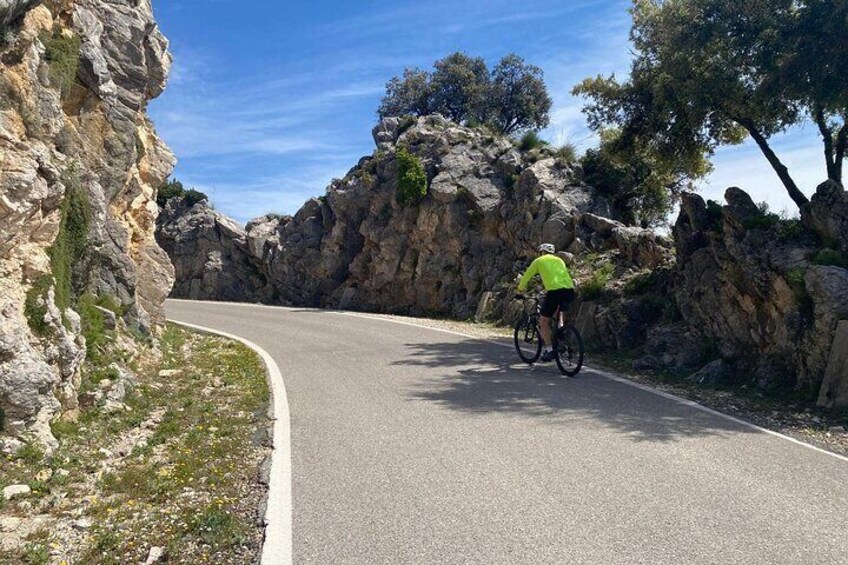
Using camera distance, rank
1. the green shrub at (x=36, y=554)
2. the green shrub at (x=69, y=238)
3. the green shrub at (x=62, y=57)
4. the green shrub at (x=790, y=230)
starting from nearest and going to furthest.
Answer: the green shrub at (x=36, y=554) → the green shrub at (x=69, y=238) → the green shrub at (x=62, y=57) → the green shrub at (x=790, y=230)

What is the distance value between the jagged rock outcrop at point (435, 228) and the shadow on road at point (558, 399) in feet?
27.6

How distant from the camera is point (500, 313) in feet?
69.8

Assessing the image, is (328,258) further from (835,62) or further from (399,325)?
(835,62)

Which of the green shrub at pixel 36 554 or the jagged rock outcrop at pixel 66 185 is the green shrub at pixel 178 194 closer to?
the jagged rock outcrop at pixel 66 185

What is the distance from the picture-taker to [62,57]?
32.0ft

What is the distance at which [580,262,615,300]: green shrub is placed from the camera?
16.5 m

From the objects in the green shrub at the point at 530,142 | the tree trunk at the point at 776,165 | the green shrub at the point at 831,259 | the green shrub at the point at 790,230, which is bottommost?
the green shrub at the point at 831,259

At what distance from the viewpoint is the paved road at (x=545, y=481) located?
428cm

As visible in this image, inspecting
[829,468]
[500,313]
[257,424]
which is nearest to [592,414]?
[829,468]

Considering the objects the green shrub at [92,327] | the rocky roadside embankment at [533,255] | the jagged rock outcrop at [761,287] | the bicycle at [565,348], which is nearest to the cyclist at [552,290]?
the bicycle at [565,348]

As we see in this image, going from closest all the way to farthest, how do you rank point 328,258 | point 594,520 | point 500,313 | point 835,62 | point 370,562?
point 370,562 → point 594,520 → point 835,62 → point 500,313 → point 328,258

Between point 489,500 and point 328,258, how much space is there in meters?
27.4

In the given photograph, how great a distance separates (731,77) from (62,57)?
13.0m

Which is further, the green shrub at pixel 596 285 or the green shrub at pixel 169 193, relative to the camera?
the green shrub at pixel 169 193
